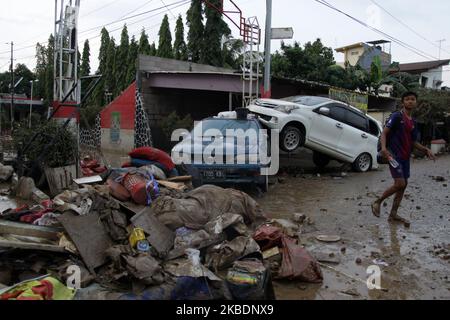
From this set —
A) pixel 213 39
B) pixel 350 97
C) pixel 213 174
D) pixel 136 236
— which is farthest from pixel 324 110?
pixel 213 39

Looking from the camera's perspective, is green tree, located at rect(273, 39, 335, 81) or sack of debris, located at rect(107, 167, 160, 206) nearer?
sack of debris, located at rect(107, 167, 160, 206)

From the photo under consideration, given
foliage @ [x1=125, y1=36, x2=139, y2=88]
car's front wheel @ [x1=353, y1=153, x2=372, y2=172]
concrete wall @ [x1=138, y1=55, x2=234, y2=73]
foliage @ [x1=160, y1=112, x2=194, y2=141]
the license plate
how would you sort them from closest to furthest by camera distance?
the license plate, car's front wheel @ [x1=353, y1=153, x2=372, y2=172], foliage @ [x1=160, y1=112, x2=194, y2=141], concrete wall @ [x1=138, y1=55, x2=234, y2=73], foliage @ [x1=125, y1=36, x2=139, y2=88]

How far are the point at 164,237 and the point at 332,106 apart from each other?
25.6ft

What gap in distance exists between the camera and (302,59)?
2302 cm

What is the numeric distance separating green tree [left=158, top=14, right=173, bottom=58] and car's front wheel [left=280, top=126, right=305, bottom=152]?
77.6ft

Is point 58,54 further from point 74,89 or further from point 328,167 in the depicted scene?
point 328,167

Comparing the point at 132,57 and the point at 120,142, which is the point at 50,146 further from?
the point at 132,57

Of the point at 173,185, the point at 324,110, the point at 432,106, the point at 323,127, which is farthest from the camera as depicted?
the point at 432,106

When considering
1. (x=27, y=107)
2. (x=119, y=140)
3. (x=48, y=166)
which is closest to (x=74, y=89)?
(x=48, y=166)

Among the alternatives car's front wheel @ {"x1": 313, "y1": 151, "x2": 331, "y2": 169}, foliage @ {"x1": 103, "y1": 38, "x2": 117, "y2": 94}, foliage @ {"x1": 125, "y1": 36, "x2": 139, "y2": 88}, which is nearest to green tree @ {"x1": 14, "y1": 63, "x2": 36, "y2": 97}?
foliage @ {"x1": 103, "y1": 38, "x2": 117, "y2": 94}

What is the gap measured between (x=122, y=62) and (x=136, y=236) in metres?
32.9

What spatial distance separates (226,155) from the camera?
7.56 metres

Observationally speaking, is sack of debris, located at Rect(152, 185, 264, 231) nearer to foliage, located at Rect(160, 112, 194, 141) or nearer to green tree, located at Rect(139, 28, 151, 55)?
foliage, located at Rect(160, 112, 194, 141)

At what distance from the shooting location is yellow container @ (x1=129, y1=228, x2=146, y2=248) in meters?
4.26
